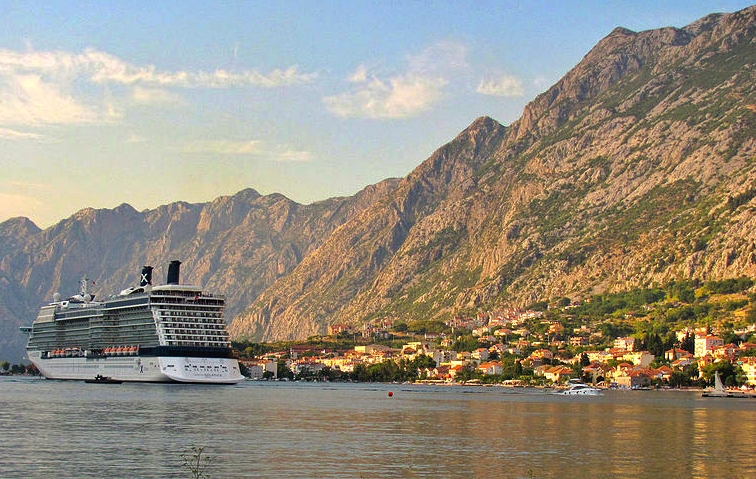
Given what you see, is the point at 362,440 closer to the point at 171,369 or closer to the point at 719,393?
the point at 171,369

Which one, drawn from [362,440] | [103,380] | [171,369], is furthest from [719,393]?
[362,440]

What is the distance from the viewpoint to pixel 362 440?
7956cm

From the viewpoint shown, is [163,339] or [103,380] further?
[103,380]

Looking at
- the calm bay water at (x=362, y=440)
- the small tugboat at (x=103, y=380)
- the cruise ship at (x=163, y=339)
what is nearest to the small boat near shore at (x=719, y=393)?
the calm bay water at (x=362, y=440)

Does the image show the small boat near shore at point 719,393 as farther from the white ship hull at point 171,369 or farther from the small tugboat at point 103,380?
the small tugboat at point 103,380

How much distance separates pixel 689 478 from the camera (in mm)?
61000

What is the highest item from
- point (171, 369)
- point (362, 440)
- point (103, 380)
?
point (171, 369)

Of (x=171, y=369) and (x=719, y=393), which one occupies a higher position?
(x=171, y=369)

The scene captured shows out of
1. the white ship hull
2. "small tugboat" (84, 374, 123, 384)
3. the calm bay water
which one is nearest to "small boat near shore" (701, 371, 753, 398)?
the calm bay water

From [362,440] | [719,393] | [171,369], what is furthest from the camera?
[719,393]

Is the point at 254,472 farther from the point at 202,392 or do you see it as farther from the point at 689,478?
Result: the point at 202,392

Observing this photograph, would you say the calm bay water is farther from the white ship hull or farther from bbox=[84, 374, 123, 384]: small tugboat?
bbox=[84, 374, 123, 384]: small tugboat

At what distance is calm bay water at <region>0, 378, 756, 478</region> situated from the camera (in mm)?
62312

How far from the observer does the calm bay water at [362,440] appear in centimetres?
6231
